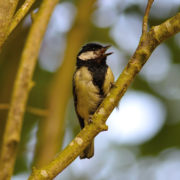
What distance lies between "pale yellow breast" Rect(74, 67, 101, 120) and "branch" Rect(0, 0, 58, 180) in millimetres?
648

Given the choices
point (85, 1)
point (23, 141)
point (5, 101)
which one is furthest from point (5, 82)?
point (85, 1)

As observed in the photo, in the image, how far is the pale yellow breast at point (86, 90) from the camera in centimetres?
360

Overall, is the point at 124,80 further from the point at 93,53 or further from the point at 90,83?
the point at 93,53

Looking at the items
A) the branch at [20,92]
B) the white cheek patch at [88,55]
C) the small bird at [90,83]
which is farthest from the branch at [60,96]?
the branch at [20,92]

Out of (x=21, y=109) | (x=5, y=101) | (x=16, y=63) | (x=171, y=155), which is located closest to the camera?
(x=21, y=109)

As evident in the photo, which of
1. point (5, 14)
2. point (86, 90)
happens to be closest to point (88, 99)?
point (86, 90)

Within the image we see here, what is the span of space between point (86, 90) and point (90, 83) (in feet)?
0.25

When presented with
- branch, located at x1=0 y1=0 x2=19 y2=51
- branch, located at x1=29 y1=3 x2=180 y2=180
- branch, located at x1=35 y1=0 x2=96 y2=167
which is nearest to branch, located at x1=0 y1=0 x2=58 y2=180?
branch, located at x1=29 y1=3 x2=180 y2=180

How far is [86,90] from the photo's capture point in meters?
3.61

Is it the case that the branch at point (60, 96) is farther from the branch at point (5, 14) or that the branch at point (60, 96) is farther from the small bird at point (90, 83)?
the branch at point (5, 14)

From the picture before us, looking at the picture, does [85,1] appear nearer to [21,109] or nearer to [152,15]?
[152,15]

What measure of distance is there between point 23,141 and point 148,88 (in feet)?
6.06

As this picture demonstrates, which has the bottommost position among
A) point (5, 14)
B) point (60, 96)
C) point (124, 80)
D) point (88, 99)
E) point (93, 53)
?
point (124, 80)

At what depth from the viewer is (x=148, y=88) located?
527 cm
